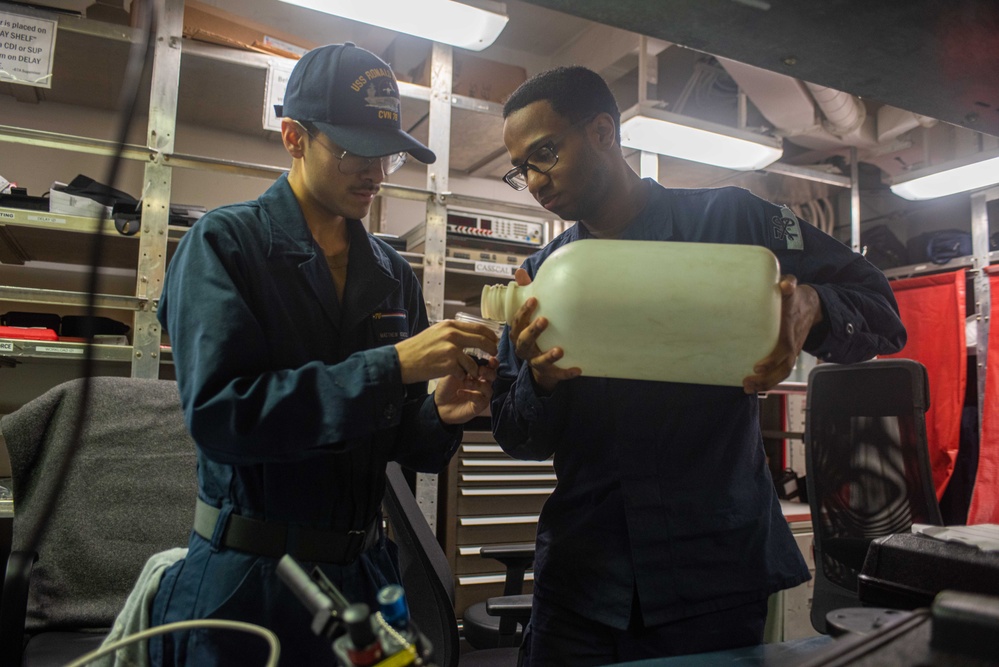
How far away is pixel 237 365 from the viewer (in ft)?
2.62

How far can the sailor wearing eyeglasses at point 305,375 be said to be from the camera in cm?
79

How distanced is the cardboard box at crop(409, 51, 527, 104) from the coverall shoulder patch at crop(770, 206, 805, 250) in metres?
2.57

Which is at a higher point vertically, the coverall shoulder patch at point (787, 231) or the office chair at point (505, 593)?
the coverall shoulder patch at point (787, 231)

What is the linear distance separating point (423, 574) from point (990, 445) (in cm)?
377

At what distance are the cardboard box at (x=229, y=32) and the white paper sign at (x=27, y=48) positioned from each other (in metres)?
0.50

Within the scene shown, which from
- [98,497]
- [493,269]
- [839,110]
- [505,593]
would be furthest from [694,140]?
[98,497]

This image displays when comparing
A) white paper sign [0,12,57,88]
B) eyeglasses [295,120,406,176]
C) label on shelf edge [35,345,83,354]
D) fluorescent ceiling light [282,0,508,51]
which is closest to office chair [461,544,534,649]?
eyeglasses [295,120,406,176]

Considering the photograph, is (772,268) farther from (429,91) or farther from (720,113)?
(720,113)

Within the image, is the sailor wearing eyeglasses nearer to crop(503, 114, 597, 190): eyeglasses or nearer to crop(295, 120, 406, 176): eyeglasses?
crop(295, 120, 406, 176): eyeglasses

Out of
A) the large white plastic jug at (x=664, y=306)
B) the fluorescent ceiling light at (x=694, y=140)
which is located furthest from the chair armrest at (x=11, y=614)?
the fluorescent ceiling light at (x=694, y=140)

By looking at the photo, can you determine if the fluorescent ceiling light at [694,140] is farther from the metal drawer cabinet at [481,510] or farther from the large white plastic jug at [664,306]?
the large white plastic jug at [664,306]

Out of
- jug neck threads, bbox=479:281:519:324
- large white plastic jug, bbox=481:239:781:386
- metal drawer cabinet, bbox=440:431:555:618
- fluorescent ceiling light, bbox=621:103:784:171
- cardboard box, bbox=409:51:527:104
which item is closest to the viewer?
large white plastic jug, bbox=481:239:781:386

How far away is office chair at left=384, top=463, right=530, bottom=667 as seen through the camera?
1493mm

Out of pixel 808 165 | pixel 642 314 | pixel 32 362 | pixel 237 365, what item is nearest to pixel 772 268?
pixel 642 314
